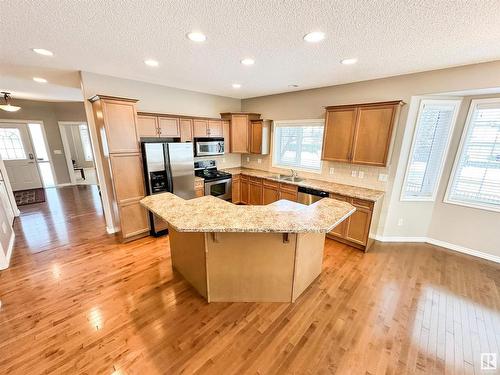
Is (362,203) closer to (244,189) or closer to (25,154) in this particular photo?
(244,189)

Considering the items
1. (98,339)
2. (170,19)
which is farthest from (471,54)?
(98,339)

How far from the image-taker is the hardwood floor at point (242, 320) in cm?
166

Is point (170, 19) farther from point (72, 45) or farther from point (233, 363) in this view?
point (233, 363)

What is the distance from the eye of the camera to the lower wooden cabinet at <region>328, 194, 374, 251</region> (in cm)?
318

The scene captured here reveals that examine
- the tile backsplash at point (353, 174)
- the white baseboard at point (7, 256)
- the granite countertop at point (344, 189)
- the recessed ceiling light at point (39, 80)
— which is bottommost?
the white baseboard at point (7, 256)

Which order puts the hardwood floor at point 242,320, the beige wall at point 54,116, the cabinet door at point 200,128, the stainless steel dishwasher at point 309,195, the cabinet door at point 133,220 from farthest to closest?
the beige wall at point 54,116 < the cabinet door at point 200,128 < the stainless steel dishwasher at point 309,195 < the cabinet door at point 133,220 < the hardwood floor at point 242,320

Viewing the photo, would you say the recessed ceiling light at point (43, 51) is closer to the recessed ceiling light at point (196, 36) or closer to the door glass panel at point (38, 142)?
the recessed ceiling light at point (196, 36)

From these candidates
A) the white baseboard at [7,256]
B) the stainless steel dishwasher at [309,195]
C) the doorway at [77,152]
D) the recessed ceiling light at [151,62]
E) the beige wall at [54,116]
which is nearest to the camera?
the recessed ceiling light at [151,62]

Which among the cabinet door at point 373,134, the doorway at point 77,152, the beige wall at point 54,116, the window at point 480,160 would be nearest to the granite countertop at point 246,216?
the cabinet door at point 373,134

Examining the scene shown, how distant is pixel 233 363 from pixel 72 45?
3.50 m

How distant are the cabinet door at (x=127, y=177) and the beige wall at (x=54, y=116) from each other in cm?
583

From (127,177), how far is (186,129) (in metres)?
1.52

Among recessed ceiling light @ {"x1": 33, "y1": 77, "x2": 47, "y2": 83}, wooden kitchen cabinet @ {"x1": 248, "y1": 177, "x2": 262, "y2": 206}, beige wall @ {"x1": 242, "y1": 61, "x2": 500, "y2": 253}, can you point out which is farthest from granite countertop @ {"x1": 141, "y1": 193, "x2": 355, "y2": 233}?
recessed ceiling light @ {"x1": 33, "y1": 77, "x2": 47, "y2": 83}

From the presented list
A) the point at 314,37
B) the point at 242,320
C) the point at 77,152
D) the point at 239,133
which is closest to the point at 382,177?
the point at 314,37
